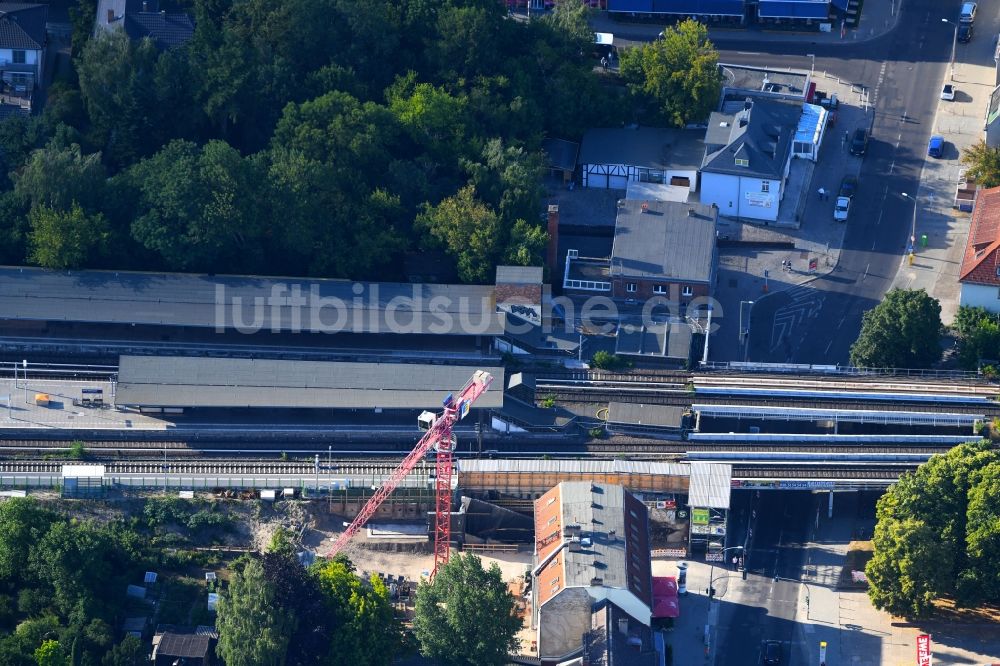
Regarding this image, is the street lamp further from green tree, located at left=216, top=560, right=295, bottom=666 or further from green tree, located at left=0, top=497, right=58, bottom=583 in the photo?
green tree, located at left=0, top=497, right=58, bottom=583

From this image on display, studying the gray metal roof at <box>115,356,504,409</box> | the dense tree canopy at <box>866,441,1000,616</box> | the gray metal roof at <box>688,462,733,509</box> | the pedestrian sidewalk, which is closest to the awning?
the pedestrian sidewalk

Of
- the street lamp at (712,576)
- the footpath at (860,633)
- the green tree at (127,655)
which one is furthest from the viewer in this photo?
the street lamp at (712,576)

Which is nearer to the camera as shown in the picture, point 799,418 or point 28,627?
point 28,627

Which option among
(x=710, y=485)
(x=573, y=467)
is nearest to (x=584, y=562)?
(x=573, y=467)

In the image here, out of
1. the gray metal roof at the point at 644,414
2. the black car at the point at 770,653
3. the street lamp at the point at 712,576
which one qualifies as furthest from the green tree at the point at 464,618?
the gray metal roof at the point at 644,414

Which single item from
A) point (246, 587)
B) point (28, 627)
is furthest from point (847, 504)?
point (28, 627)

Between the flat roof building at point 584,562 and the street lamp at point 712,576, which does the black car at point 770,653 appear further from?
the flat roof building at point 584,562

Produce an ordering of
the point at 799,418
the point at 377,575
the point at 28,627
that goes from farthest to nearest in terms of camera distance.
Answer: the point at 799,418 → the point at 377,575 → the point at 28,627

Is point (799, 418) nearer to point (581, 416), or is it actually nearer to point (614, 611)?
point (581, 416)
